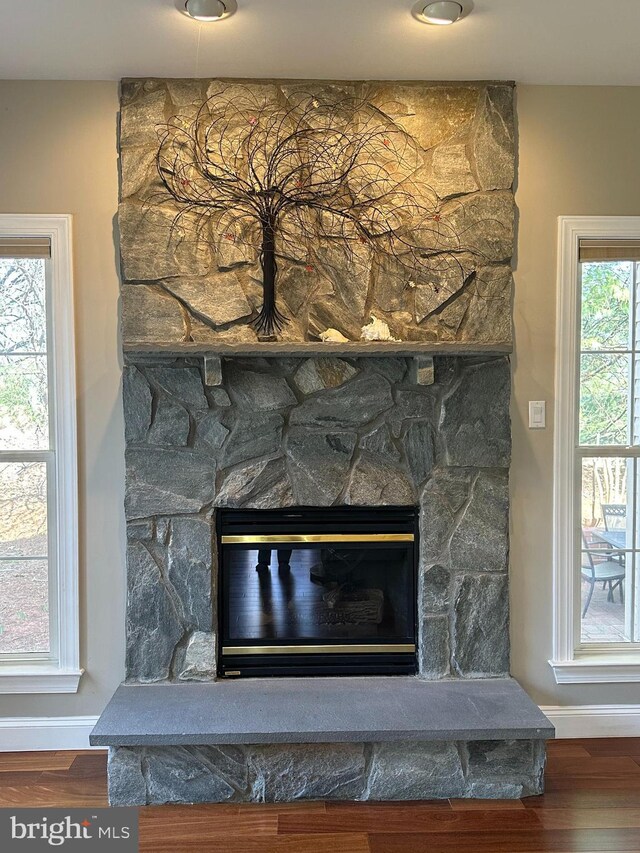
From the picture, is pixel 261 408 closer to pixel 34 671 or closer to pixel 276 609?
pixel 276 609

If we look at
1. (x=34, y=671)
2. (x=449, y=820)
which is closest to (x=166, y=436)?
(x=34, y=671)

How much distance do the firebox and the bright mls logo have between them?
28.0 inches

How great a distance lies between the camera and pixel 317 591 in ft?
9.22

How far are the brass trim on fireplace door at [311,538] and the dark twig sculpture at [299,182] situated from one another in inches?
31.8

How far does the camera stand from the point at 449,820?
227 cm

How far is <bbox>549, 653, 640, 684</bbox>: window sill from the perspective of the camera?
279cm

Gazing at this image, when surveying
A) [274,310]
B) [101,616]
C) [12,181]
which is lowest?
[101,616]

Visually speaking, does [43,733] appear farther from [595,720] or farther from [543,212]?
[543,212]

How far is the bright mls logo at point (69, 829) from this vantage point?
6.13 ft

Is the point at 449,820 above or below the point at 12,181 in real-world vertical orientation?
below

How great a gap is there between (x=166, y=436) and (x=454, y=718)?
1.47 m

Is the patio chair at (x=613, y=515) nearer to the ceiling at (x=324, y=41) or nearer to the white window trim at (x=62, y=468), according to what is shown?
the ceiling at (x=324, y=41)

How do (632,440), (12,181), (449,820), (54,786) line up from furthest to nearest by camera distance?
(632,440), (12,181), (54,786), (449,820)

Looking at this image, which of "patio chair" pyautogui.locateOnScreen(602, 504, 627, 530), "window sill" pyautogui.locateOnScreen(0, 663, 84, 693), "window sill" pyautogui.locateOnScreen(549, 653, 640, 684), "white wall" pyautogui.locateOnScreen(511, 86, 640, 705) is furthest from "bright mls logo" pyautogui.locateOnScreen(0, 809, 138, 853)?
"patio chair" pyautogui.locateOnScreen(602, 504, 627, 530)
